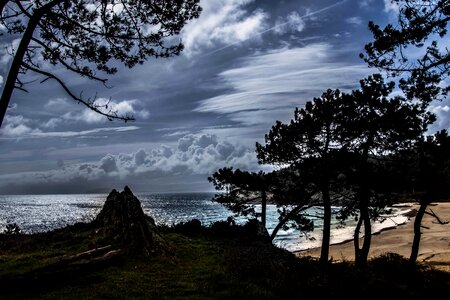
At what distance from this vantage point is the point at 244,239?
71.9 feet

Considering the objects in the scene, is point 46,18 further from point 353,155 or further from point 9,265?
point 353,155

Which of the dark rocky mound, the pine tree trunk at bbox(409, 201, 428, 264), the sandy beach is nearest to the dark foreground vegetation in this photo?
the dark rocky mound

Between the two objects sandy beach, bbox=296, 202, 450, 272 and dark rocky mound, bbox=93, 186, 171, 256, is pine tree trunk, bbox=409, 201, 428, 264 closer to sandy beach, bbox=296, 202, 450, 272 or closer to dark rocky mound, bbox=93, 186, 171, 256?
sandy beach, bbox=296, 202, 450, 272

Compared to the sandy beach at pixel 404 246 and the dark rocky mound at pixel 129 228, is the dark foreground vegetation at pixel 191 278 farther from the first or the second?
the sandy beach at pixel 404 246

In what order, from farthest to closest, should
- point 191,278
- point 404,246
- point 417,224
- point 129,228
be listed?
point 404,246 → point 417,224 → point 129,228 → point 191,278

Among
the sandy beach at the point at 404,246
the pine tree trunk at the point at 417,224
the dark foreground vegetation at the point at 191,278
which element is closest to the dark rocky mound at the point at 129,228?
the dark foreground vegetation at the point at 191,278

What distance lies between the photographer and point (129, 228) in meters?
16.1

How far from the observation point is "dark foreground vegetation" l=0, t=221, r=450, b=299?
10.3 m

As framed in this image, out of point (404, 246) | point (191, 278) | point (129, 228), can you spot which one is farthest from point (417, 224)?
point (404, 246)

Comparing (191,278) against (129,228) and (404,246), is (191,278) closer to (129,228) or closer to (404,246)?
(129,228)

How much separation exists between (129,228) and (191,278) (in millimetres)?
5014

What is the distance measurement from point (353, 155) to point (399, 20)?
11.3 m

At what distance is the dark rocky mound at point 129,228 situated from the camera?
15.1 m

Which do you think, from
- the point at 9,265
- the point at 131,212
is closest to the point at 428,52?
the point at 131,212
